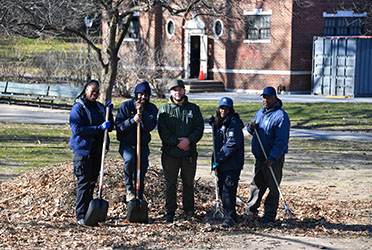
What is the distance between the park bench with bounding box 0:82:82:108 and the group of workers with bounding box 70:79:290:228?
14.3 m

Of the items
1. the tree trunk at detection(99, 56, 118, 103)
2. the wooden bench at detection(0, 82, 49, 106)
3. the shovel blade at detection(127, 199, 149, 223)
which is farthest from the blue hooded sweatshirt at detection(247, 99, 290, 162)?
the wooden bench at detection(0, 82, 49, 106)

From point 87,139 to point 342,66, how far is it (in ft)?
71.2

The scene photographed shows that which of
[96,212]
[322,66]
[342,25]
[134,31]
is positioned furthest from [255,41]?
[96,212]

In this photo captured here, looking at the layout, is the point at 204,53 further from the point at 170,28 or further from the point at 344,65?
the point at 344,65

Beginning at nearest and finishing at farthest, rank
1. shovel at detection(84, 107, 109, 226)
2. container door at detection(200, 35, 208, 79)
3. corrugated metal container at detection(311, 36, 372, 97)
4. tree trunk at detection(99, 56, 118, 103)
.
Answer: shovel at detection(84, 107, 109, 226), tree trunk at detection(99, 56, 118, 103), corrugated metal container at detection(311, 36, 372, 97), container door at detection(200, 35, 208, 79)

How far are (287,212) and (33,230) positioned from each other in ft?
11.9

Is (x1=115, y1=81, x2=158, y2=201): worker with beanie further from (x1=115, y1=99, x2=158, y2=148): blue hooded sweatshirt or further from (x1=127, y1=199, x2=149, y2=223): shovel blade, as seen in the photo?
(x1=127, y1=199, x2=149, y2=223): shovel blade

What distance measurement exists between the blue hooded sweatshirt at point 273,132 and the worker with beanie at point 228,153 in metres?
0.40

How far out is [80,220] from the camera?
8.03m

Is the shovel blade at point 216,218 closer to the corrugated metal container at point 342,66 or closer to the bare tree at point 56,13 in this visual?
the bare tree at point 56,13

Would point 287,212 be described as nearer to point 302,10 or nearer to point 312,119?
point 312,119

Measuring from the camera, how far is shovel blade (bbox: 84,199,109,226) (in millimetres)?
7664

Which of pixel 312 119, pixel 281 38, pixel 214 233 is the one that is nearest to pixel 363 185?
pixel 214 233

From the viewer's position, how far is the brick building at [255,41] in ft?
92.6
